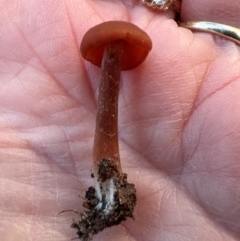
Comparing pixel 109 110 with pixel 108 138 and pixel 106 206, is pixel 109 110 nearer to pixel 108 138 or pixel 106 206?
pixel 108 138

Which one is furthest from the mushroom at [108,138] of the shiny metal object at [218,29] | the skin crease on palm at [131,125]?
the shiny metal object at [218,29]

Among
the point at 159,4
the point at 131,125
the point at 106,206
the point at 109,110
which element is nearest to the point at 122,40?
the point at 109,110

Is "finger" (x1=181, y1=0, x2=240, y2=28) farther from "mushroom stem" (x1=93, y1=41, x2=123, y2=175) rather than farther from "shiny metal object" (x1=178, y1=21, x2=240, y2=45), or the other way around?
"mushroom stem" (x1=93, y1=41, x2=123, y2=175)

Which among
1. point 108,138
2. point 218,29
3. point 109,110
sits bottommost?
point 108,138

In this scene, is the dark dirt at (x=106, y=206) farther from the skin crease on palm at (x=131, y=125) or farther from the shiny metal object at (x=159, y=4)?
the shiny metal object at (x=159, y=4)

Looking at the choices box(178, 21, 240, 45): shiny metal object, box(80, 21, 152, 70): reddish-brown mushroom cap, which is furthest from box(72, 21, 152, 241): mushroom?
box(178, 21, 240, 45): shiny metal object
